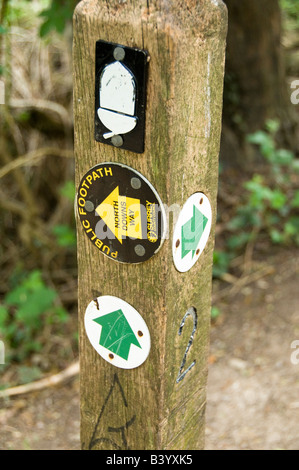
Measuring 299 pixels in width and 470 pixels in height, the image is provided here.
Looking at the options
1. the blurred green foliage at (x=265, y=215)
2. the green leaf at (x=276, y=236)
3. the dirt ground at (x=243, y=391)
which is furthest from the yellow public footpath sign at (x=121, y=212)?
the green leaf at (x=276, y=236)

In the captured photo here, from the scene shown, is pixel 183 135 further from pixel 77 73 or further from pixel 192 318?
pixel 192 318

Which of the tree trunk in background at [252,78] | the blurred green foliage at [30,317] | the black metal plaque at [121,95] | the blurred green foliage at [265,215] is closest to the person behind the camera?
the black metal plaque at [121,95]

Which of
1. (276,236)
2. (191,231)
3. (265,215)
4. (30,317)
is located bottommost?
(191,231)

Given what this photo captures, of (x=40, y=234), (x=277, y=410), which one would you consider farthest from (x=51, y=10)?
(x=277, y=410)

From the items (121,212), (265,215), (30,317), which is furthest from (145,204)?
(265,215)

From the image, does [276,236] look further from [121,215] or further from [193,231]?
[121,215]

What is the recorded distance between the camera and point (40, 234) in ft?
12.8

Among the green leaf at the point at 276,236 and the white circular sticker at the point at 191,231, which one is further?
the green leaf at the point at 276,236

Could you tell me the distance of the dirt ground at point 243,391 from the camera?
256cm

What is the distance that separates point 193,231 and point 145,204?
182 mm

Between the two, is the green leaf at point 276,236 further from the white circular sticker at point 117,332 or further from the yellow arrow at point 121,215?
the yellow arrow at point 121,215

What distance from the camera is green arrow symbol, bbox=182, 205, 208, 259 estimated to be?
1.33m

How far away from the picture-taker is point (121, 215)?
1.31 metres

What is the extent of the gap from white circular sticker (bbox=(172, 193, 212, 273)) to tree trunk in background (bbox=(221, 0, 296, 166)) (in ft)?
9.79
